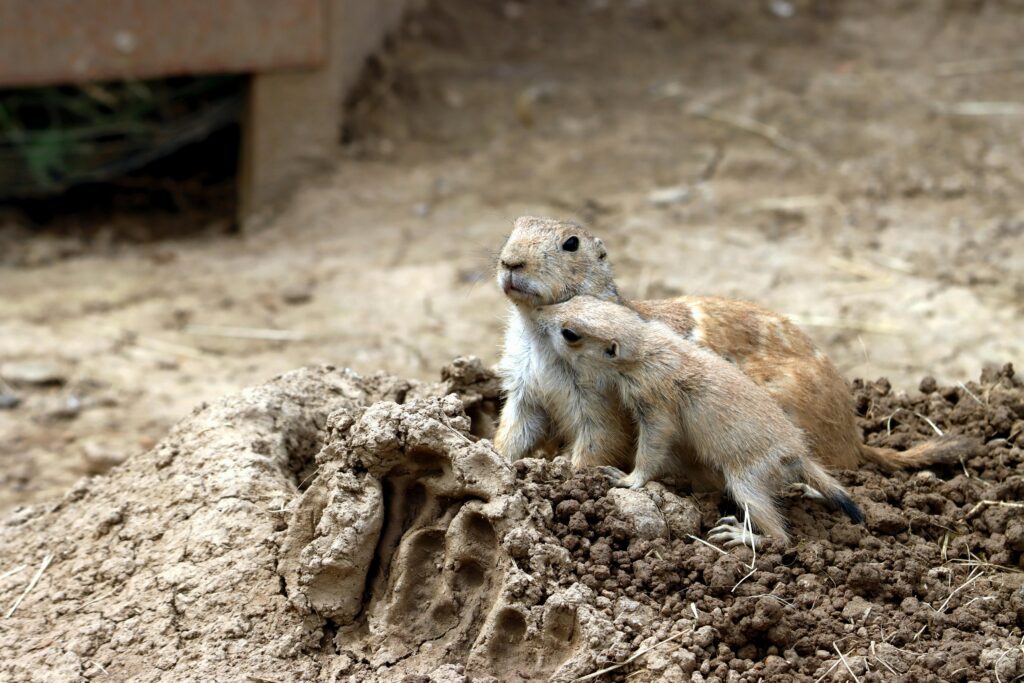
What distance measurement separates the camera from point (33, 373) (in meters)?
7.54

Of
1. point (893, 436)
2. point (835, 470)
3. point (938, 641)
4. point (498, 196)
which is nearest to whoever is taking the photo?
point (938, 641)

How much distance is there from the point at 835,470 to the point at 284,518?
73.1 inches

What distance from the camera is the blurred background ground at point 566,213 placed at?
7.54m

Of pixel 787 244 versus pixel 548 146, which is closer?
pixel 787 244

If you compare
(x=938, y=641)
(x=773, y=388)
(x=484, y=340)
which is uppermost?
(x=773, y=388)

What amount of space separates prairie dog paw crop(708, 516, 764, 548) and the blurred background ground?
3445mm

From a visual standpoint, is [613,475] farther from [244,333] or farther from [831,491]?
[244,333]

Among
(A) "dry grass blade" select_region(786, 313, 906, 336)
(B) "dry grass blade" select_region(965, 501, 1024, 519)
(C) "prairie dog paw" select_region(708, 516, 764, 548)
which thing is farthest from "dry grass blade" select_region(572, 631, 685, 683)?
(A) "dry grass blade" select_region(786, 313, 906, 336)

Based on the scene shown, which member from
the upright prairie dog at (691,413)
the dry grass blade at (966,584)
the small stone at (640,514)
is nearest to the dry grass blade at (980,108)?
the upright prairie dog at (691,413)

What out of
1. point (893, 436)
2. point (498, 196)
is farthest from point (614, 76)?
point (893, 436)

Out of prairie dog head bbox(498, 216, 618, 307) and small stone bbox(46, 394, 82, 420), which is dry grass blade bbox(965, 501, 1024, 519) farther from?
small stone bbox(46, 394, 82, 420)

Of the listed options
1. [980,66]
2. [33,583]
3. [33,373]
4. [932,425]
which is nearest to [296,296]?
[33,373]

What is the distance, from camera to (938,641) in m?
3.66

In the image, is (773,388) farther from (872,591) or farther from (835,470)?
(872,591)
